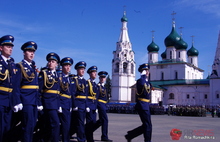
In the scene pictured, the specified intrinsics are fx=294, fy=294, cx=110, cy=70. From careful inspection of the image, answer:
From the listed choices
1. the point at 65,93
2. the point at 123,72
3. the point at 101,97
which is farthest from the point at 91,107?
the point at 123,72

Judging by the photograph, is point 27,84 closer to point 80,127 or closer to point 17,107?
point 17,107

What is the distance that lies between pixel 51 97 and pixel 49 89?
7.6 inches

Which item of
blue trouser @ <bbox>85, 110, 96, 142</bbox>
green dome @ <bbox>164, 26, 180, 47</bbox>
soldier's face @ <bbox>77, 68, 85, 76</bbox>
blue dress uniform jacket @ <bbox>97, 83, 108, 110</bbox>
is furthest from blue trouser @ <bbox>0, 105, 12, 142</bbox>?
green dome @ <bbox>164, 26, 180, 47</bbox>

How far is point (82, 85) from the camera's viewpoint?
796 centimetres

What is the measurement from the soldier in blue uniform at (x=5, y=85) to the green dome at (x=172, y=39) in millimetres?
67617

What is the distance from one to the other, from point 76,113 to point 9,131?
2.28 m

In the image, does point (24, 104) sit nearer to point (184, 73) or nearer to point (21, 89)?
point (21, 89)

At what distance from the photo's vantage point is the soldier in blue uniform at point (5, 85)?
5.25 m

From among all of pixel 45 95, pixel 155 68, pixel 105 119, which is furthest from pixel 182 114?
pixel 155 68

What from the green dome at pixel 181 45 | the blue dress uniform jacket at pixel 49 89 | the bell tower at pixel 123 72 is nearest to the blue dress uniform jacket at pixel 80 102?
the blue dress uniform jacket at pixel 49 89

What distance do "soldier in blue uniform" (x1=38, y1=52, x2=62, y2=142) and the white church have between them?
55.6 meters

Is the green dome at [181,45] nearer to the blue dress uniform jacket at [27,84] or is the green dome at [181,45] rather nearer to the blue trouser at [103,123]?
the blue trouser at [103,123]

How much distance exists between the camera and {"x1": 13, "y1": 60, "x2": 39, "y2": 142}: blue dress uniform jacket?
5605 mm

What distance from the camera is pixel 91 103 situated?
8258 mm
